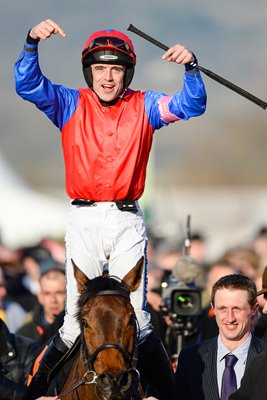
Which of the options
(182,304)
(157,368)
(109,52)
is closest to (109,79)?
(109,52)

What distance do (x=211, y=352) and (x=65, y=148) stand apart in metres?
1.79

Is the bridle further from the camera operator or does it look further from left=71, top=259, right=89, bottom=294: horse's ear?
the camera operator

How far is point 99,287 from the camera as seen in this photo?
771cm

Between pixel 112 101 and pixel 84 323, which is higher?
pixel 112 101

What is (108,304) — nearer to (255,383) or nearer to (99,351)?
(99,351)

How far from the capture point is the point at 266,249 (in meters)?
20.3

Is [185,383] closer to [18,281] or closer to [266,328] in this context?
[266,328]

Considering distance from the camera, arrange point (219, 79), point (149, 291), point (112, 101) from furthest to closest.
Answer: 1. point (149, 291)
2. point (112, 101)
3. point (219, 79)

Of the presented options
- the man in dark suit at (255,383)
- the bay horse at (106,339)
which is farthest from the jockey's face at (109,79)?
the man in dark suit at (255,383)

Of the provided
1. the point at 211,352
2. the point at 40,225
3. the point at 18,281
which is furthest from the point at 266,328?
the point at 40,225

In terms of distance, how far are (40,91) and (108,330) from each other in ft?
5.55

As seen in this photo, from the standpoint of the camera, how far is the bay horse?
23.9 ft

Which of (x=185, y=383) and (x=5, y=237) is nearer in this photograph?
(x=185, y=383)

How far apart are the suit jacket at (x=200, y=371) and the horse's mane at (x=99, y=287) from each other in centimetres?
109
